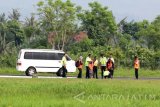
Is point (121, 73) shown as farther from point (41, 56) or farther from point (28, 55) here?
point (28, 55)

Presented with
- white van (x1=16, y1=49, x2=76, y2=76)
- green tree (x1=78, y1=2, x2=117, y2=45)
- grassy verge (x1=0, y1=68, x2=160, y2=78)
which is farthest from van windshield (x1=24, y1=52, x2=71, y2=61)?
green tree (x1=78, y1=2, x2=117, y2=45)

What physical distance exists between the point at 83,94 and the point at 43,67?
16.3 metres

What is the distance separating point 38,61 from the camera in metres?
37.3

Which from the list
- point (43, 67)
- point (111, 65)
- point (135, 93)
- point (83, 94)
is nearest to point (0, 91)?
point (83, 94)

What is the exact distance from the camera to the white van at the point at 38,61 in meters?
37.1

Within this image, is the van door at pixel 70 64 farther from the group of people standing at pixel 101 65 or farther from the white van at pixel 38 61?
the group of people standing at pixel 101 65

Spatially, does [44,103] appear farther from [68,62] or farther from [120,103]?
[68,62]

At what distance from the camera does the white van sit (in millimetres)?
37062

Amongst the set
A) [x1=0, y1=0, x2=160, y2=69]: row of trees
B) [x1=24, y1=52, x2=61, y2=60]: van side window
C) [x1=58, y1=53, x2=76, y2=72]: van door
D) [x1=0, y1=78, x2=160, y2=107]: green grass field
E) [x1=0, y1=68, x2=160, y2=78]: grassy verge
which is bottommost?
[x1=0, y1=78, x2=160, y2=107]: green grass field

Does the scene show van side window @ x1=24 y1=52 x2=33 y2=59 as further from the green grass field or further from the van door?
the green grass field

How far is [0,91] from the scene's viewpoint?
21.6 meters

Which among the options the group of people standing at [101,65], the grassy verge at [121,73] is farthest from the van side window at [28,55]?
the group of people standing at [101,65]

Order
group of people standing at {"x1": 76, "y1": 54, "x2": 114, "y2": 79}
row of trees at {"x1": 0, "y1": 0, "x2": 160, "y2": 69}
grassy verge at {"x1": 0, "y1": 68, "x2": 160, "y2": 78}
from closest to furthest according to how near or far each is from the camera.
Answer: group of people standing at {"x1": 76, "y1": 54, "x2": 114, "y2": 79}
grassy verge at {"x1": 0, "y1": 68, "x2": 160, "y2": 78}
row of trees at {"x1": 0, "y1": 0, "x2": 160, "y2": 69}

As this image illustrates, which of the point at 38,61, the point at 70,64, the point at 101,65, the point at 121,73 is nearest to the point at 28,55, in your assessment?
the point at 38,61
